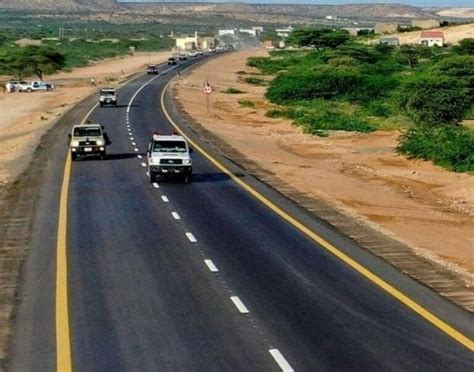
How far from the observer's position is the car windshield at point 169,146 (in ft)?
141

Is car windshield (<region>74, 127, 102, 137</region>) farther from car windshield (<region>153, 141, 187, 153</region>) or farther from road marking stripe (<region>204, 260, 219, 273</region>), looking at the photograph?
road marking stripe (<region>204, 260, 219, 273</region>)

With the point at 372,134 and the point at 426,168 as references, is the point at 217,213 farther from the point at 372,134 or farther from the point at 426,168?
the point at 372,134

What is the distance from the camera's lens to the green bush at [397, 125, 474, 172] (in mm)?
55094

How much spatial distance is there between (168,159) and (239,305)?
20.4 metres

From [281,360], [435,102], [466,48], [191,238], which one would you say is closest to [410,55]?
[466,48]

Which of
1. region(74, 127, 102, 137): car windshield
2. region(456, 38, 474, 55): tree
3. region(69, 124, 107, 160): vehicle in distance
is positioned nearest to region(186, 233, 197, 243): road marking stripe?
region(69, 124, 107, 160): vehicle in distance

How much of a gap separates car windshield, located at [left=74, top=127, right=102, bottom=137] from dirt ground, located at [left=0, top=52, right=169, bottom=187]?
308cm

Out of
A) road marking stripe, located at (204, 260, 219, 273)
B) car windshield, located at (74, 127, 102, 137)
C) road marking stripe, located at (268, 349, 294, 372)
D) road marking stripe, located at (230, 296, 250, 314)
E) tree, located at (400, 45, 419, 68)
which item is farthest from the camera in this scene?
tree, located at (400, 45, 419, 68)

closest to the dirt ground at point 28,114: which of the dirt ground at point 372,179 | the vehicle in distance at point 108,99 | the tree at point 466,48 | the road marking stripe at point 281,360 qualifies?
the vehicle in distance at point 108,99

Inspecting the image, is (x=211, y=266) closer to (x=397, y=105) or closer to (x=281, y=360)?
(x=281, y=360)

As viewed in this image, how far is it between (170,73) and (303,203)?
120723 mm

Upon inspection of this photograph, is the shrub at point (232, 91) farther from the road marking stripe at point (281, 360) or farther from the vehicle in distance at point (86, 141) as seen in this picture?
the road marking stripe at point (281, 360)

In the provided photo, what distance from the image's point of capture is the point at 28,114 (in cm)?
9900

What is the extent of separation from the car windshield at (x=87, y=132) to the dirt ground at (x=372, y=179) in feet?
27.4
